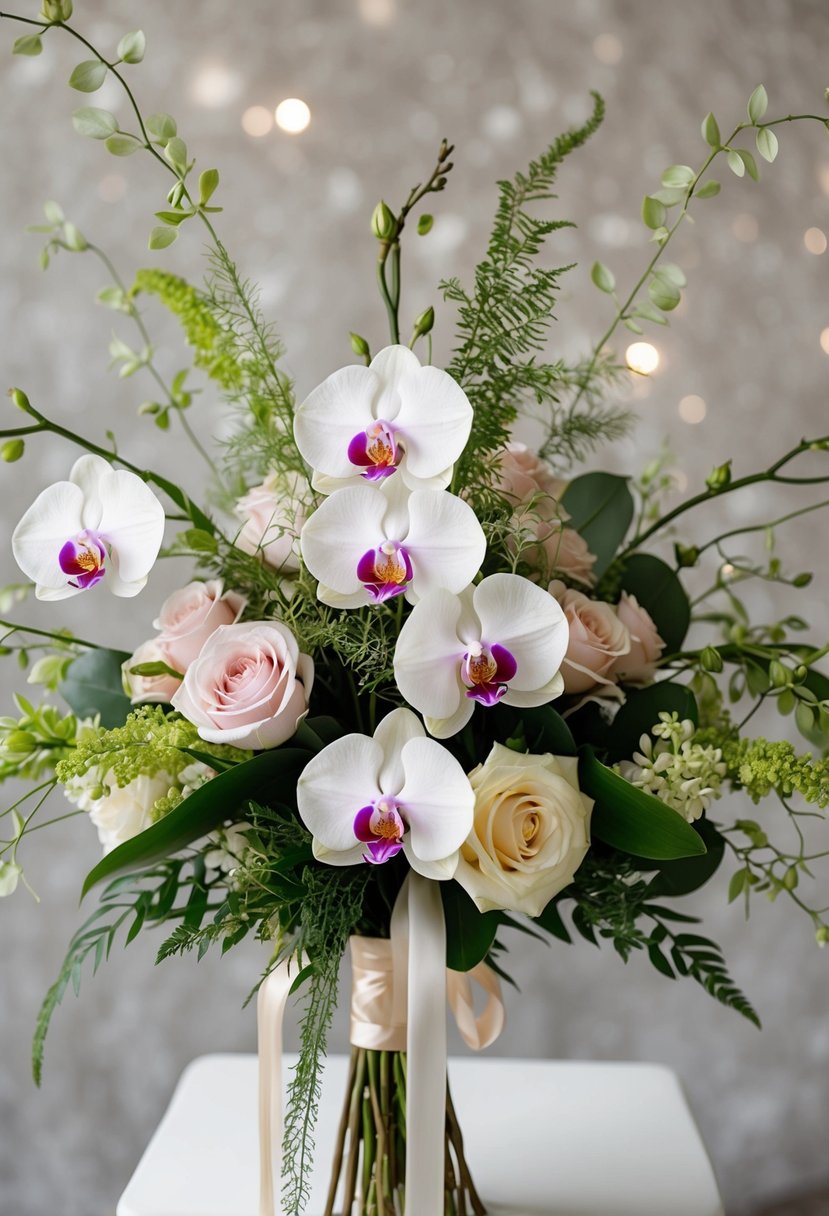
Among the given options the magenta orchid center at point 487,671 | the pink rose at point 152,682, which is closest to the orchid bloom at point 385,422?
the magenta orchid center at point 487,671

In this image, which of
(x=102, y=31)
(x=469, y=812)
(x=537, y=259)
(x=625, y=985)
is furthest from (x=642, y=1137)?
(x=102, y=31)

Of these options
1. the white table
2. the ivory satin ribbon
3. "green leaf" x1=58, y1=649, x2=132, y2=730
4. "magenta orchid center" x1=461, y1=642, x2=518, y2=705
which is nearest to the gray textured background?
the white table

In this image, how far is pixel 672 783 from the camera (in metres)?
0.72

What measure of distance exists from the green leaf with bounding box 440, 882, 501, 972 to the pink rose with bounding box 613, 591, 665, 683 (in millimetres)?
197

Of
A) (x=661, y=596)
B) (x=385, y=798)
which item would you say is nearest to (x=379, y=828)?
(x=385, y=798)

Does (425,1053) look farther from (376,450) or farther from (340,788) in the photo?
(376,450)

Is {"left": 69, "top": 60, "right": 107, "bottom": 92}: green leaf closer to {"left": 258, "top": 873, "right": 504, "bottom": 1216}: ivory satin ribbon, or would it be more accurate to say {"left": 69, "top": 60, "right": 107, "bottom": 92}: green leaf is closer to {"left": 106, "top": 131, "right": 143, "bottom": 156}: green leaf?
{"left": 106, "top": 131, "right": 143, "bottom": 156}: green leaf

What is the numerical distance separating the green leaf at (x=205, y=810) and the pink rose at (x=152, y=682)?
3.4 inches

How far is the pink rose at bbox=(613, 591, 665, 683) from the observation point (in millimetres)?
819

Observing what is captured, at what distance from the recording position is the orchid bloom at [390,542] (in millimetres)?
649

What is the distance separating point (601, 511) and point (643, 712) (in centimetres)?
21

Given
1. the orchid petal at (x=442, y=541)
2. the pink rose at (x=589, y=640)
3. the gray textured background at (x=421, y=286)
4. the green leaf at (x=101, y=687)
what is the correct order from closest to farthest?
the orchid petal at (x=442, y=541), the pink rose at (x=589, y=640), the green leaf at (x=101, y=687), the gray textured background at (x=421, y=286)

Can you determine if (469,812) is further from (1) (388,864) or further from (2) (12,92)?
(2) (12,92)

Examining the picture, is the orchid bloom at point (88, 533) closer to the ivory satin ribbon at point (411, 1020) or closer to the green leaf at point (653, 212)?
the ivory satin ribbon at point (411, 1020)
